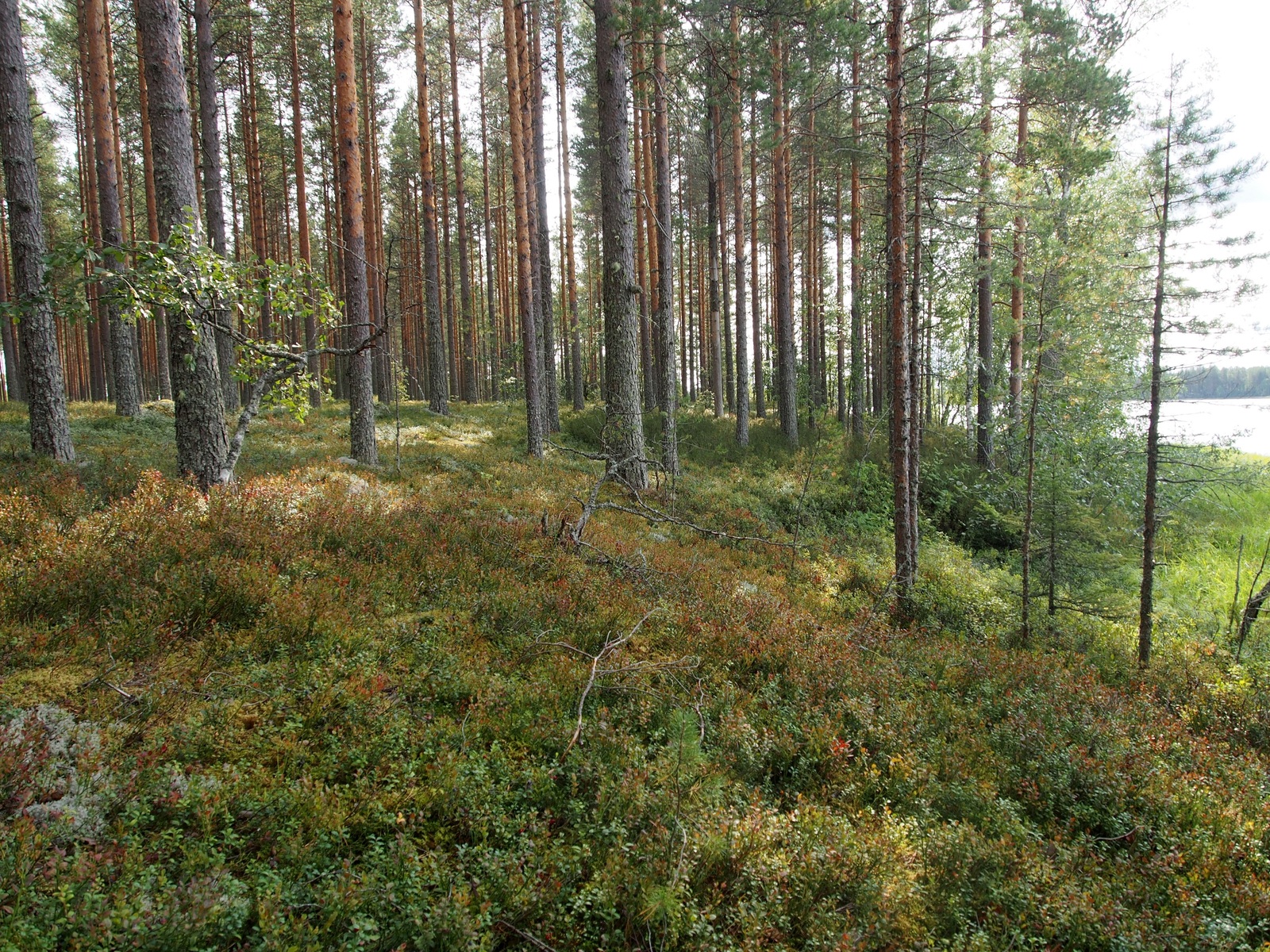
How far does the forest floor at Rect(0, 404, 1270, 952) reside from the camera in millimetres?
2785

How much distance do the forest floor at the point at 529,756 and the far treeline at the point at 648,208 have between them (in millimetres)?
2420

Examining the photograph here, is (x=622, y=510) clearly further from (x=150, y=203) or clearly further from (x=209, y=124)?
(x=150, y=203)

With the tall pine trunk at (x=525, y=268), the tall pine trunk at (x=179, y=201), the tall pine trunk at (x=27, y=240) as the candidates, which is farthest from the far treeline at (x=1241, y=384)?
the tall pine trunk at (x=27, y=240)

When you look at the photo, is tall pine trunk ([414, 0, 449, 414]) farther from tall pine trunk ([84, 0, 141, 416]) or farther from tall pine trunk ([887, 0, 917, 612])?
tall pine trunk ([887, 0, 917, 612])

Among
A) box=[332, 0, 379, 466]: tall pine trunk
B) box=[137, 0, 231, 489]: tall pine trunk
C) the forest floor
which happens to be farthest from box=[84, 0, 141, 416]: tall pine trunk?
box=[137, 0, 231, 489]: tall pine trunk

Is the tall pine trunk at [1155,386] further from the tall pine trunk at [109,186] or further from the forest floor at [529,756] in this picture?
the tall pine trunk at [109,186]

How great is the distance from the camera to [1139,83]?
14523 mm

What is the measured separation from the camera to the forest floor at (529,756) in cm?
279

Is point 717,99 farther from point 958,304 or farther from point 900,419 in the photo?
point 958,304

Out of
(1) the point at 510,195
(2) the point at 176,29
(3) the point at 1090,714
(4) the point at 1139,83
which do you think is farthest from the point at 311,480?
(1) the point at 510,195

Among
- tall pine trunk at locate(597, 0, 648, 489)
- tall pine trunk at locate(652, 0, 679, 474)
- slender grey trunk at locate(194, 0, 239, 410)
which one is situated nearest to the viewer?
tall pine trunk at locate(597, 0, 648, 489)

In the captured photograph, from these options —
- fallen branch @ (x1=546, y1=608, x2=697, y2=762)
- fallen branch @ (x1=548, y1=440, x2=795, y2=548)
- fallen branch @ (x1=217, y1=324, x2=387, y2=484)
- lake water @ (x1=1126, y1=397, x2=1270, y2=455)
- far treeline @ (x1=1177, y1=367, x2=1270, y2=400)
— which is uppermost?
far treeline @ (x1=1177, y1=367, x2=1270, y2=400)

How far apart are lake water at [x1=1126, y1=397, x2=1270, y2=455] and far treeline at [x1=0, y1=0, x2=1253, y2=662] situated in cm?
92

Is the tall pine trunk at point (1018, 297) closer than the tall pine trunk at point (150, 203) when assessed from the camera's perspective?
Yes
